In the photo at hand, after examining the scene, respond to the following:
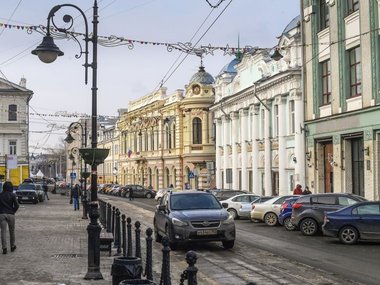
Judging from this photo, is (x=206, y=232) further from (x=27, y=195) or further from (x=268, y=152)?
(x=27, y=195)

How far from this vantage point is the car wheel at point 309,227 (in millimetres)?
21078

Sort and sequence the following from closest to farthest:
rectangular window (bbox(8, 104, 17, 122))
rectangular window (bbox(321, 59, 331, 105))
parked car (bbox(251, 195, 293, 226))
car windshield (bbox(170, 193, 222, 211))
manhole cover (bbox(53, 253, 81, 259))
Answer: manhole cover (bbox(53, 253, 81, 259))
car windshield (bbox(170, 193, 222, 211))
parked car (bbox(251, 195, 293, 226))
rectangular window (bbox(321, 59, 331, 105))
rectangular window (bbox(8, 104, 17, 122))

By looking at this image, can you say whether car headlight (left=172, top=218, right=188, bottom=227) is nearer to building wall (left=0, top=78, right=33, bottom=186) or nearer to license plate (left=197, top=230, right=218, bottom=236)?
license plate (left=197, top=230, right=218, bottom=236)

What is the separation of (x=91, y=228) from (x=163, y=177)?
202 feet

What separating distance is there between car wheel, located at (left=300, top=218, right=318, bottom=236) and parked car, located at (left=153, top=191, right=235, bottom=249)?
4.80m

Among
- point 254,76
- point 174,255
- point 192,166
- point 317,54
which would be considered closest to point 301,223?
point 174,255

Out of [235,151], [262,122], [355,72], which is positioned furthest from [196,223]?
[235,151]

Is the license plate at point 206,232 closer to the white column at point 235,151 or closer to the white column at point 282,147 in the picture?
the white column at point 282,147

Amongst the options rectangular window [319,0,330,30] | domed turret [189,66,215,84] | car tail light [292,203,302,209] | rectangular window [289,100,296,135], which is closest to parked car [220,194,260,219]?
car tail light [292,203,302,209]

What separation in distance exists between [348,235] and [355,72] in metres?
14.1

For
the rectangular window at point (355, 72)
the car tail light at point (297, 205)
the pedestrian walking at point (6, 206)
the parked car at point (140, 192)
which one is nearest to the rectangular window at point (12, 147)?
the parked car at point (140, 192)

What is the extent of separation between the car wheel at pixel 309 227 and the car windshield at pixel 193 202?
15.5 ft

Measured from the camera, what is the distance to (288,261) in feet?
46.8

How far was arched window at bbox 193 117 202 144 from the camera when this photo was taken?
6541cm
